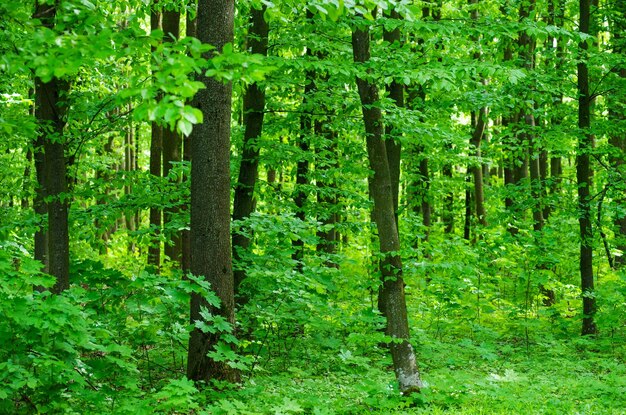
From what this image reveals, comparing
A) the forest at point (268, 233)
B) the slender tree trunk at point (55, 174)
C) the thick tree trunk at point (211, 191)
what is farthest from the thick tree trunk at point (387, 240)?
the slender tree trunk at point (55, 174)

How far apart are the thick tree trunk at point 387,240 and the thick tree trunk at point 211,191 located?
2.15m

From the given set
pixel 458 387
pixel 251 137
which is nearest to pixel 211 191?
pixel 251 137

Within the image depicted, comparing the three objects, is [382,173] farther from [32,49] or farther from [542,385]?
[32,49]

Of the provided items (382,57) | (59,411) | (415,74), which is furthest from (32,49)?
(382,57)

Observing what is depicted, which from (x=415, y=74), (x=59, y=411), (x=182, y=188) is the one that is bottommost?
(x=59, y=411)

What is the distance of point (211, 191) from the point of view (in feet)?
22.6

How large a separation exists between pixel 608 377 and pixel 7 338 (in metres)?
7.99

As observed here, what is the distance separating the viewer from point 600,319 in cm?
1226

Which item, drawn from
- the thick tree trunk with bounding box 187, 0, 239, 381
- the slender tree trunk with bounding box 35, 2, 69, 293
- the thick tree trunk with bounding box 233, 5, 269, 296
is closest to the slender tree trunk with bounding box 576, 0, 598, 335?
the thick tree trunk with bounding box 233, 5, 269, 296

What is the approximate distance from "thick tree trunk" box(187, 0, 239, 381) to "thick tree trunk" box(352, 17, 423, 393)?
2152mm

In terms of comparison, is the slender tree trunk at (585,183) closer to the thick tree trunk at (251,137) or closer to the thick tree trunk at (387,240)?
the thick tree trunk at (387,240)

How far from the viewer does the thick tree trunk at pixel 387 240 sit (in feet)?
27.1

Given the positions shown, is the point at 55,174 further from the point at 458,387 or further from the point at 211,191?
the point at 458,387

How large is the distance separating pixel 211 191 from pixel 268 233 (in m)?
2.06
